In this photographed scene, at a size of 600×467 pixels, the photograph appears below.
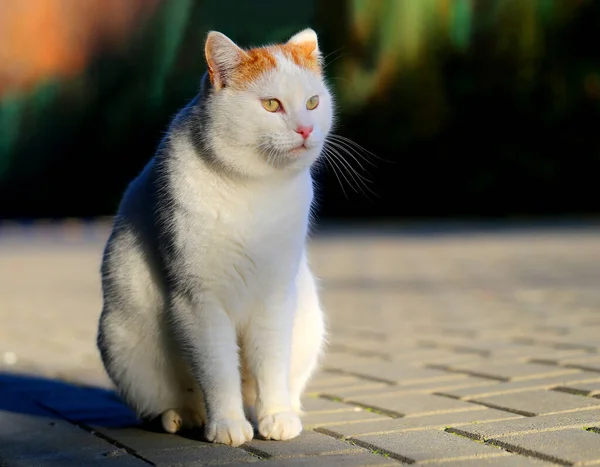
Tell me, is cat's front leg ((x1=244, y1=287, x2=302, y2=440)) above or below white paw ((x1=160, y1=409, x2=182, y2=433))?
above

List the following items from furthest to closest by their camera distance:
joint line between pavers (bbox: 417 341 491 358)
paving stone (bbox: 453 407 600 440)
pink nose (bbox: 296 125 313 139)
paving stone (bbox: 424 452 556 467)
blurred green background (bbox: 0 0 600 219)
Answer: blurred green background (bbox: 0 0 600 219)
joint line between pavers (bbox: 417 341 491 358)
pink nose (bbox: 296 125 313 139)
paving stone (bbox: 453 407 600 440)
paving stone (bbox: 424 452 556 467)

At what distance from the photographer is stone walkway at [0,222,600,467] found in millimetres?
2283

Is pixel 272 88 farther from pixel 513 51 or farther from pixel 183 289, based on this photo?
pixel 513 51

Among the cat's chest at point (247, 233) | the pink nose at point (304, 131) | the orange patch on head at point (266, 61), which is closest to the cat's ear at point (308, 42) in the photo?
the orange patch on head at point (266, 61)

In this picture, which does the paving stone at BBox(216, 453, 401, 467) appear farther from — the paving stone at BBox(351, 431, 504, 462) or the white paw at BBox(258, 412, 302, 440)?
the white paw at BBox(258, 412, 302, 440)

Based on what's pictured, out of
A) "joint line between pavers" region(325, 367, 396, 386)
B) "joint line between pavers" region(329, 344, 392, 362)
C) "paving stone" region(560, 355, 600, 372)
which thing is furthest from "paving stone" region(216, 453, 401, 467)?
"joint line between pavers" region(329, 344, 392, 362)

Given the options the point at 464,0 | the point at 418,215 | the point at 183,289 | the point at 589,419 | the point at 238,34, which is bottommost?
the point at 418,215

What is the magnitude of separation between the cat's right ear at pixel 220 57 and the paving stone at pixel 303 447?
1093mm

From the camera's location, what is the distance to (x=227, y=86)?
2562 mm

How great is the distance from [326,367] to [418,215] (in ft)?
46.0

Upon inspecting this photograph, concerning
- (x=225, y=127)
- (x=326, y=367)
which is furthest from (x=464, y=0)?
(x=225, y=127)

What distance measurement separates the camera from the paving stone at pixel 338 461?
2.11 m

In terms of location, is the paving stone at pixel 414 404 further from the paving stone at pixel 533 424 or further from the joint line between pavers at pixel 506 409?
the paving stone at pixel 533 424

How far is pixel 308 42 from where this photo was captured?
2.84m
